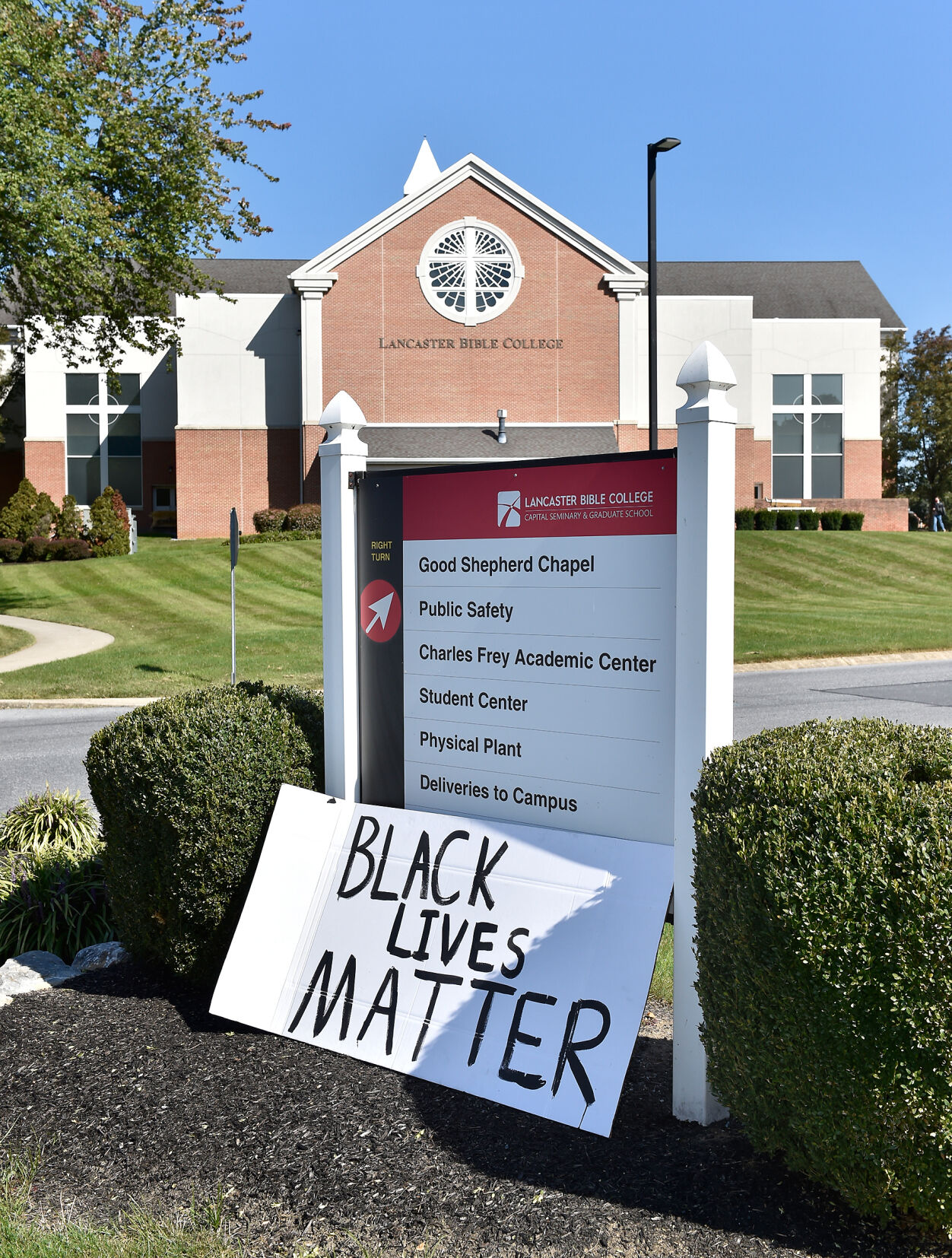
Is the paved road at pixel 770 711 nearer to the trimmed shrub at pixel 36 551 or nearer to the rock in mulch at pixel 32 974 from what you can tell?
the rock in mulch at pixel 32 974

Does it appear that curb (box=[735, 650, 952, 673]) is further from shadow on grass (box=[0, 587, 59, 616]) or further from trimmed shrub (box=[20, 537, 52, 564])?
trimmed shrub (box=[20, 537, 52, 564])

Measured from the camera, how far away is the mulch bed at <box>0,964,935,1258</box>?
2.86 m

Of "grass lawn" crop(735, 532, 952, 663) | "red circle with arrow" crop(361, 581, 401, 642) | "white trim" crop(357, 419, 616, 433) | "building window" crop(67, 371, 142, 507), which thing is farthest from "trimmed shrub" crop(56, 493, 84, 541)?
"red circle with arrow" crop(361, 581, 401, 642)

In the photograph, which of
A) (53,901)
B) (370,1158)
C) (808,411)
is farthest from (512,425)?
(370,1158)

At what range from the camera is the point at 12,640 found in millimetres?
20953

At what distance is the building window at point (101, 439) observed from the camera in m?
45.0

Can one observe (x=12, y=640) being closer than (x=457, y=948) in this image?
No

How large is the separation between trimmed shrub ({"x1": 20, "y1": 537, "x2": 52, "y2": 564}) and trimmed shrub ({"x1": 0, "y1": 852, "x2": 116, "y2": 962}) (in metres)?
30.6

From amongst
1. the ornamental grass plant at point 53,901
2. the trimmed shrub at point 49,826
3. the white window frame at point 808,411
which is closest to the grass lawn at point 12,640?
the trimmed shrub at point 49,826

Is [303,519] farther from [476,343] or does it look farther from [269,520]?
[476,343]

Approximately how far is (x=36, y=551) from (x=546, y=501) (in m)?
33.5

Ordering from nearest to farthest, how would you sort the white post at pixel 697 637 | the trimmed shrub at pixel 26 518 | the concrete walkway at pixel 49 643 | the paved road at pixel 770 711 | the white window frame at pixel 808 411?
the white post at pixel 697 637 → the paved road at pixel 770 711 → the concrete walkway at pixel 49 643 → the trimmed shrub at pixel 26 518 → the white window frame at pixel 808 411

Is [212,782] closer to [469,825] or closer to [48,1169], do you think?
[469,825]

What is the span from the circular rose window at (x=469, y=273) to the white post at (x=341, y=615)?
33.7 m
